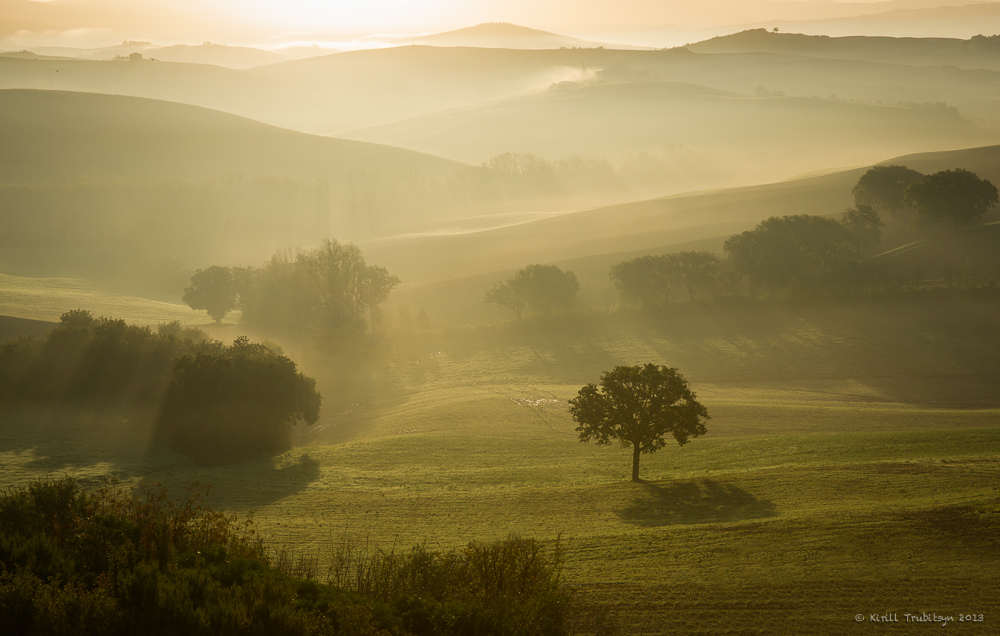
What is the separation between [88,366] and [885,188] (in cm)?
11517

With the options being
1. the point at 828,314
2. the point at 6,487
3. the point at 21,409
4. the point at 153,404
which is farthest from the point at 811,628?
the point at 828,314

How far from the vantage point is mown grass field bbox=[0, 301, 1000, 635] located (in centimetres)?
2214

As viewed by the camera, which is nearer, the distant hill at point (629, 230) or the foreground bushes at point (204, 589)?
the foreground bushes at point (204, 589)

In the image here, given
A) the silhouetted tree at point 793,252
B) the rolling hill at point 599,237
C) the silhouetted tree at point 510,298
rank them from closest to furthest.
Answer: the silhouetted tree at point 793,252, the silhouetted tree at point 510,298, the rolling hill at point 599,237

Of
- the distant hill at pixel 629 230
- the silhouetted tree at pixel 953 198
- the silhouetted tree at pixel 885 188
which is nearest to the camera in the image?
the silhouetted tree at pixel 953 198

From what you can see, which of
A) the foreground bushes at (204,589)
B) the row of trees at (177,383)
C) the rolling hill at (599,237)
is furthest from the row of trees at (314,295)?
the foreground bushes at (204,589)

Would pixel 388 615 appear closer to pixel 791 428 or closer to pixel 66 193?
pixel 791 428

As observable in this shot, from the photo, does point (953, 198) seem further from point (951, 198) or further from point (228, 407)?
point (228, 407)

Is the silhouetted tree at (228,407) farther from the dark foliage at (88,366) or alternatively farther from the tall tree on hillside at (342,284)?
the tall tree on hillside at (342,284)

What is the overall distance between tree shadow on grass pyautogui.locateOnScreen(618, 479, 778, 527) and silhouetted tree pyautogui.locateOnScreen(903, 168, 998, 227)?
263ft

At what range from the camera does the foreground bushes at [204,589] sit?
47.2 ft

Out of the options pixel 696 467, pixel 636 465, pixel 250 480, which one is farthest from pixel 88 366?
pixel 696 467

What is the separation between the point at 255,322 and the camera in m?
89.4

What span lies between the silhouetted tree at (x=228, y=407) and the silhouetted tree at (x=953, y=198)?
298 ft
